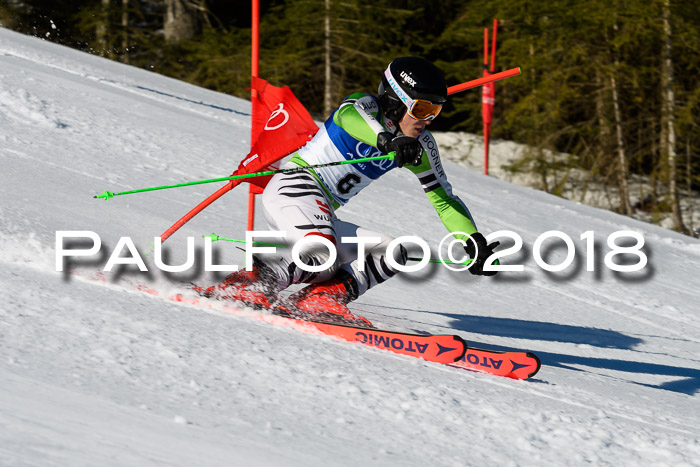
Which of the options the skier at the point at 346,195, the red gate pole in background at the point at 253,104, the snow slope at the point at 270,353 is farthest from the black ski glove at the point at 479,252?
the red gate pole in background at the point at 253,104

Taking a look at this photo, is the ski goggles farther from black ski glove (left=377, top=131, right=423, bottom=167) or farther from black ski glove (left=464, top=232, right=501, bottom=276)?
black ski glove (left=464, top=232, right=501, bottom=276)

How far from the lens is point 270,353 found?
3078mm

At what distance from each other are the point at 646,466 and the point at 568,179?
13843 millimetres

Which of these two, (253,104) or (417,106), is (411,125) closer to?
(417,106)

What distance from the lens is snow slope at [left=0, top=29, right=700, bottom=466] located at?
7.38 feet

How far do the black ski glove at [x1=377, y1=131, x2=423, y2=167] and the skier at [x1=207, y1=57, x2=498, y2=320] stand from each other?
5 cm

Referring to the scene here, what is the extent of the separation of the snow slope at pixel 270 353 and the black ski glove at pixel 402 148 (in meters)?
0.85

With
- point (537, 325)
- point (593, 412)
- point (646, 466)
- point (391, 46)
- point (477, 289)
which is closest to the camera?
point (646, 466)

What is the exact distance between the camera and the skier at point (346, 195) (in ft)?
12.5

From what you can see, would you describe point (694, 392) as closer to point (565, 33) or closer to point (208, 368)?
point (208, 368)

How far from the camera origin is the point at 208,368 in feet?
9.05

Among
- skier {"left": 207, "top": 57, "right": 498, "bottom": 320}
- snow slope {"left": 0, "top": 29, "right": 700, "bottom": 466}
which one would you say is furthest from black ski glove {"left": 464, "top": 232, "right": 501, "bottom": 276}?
snow slope {"left": 0, "top": 29, "right": 700, "bottom": 466}

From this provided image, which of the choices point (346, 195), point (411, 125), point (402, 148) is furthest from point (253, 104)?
point (402, 148)

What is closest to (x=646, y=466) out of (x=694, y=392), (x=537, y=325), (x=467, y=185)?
(x=694, y=392)
